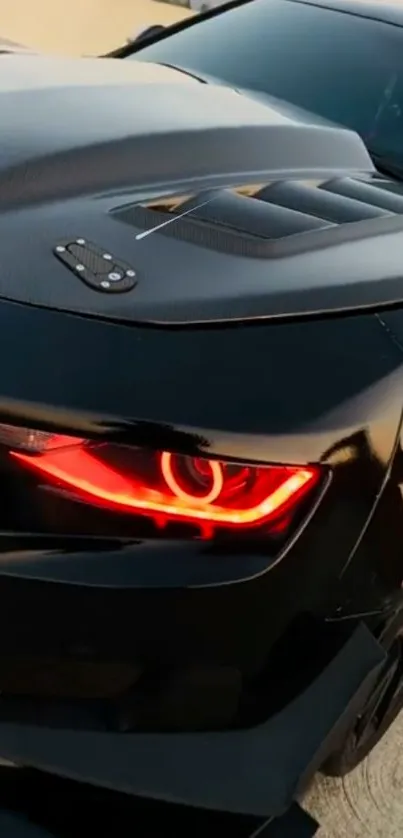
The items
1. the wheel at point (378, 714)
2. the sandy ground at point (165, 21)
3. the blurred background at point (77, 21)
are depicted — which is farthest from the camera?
the blurred background at point (77, 21)

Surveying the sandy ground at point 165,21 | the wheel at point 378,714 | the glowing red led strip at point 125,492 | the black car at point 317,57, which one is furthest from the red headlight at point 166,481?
the black car at point 317,57

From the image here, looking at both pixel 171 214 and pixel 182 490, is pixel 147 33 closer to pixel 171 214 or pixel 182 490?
pixel 171 214

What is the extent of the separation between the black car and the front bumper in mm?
1534

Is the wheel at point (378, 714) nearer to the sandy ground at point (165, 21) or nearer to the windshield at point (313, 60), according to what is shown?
the sandy ground at point (165, 21)

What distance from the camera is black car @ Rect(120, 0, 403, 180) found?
264 centimetres

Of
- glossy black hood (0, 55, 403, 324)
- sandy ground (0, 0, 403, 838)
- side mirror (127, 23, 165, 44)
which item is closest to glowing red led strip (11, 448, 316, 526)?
glossy black hood (0, 55, 403, 324)

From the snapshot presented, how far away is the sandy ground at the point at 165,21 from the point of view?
1.93 meters

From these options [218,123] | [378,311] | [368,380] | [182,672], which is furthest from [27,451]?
[218,123]

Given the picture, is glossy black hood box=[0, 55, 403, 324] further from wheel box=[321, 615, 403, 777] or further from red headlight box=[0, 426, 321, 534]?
wheel box=[321, 615, 403, 777]

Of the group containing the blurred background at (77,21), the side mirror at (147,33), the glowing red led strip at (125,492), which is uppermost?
the side mirror at (147,33)

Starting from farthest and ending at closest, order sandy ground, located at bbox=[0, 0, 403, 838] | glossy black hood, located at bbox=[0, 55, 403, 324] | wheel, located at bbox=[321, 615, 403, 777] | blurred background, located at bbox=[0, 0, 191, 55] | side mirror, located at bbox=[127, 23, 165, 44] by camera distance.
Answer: blurred background, located at bbox=[0, 0, 191, 55] → side mirror, located at bbox=[127, 23, 165, 44] → sandy ground, located at bbox=[0, 0, 403, 838] → wheel, located at bbox=[321, 615, 403, 777] → glossy black hood, located at bbox=[0, 55, 403, 324]

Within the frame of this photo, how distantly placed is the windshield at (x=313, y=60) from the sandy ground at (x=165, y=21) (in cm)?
145

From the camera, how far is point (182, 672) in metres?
1.25

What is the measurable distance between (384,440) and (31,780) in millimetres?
645
